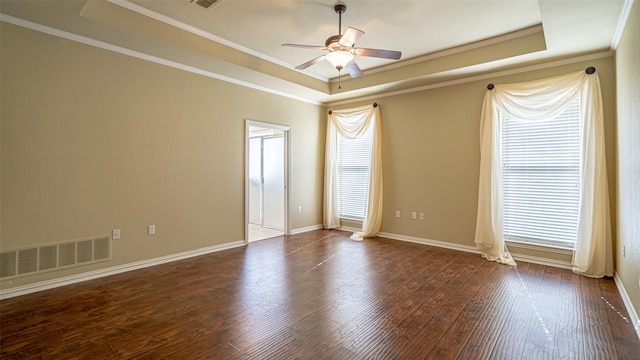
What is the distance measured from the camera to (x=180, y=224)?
420 centimetres

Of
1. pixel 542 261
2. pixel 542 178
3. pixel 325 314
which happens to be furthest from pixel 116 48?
pixel 542 261

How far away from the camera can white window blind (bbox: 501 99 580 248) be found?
3.79 m

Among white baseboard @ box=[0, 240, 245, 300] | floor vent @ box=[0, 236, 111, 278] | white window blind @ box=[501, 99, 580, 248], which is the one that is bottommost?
white baseboard @ box=[0, 240, 245, 300]

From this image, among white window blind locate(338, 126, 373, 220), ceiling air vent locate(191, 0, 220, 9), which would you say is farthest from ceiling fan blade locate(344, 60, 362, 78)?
white window blind locate(338, 126, 373, 220)

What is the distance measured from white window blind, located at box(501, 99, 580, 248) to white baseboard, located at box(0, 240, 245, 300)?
4.41 m

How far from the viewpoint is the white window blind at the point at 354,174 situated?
589 cm

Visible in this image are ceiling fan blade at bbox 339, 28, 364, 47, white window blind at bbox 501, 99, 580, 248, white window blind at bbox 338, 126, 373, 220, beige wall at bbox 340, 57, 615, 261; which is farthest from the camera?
white window blind at bbox 338, 126, 373, 220

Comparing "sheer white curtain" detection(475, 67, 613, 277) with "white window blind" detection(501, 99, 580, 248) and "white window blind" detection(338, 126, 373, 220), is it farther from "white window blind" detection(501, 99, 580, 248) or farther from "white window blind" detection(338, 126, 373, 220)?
"white window blind" detection(338, 126, 373, 220)

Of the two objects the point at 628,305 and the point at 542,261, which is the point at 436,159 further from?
the point at 628,305

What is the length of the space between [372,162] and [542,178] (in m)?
2.62

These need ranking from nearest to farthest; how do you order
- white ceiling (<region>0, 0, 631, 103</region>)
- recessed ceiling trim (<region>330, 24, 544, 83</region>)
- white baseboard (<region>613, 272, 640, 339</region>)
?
white baseboard (<region>613, 272, 640, 339</region>) < white ceiling (<region>0, 0, 631, 103</region>) < recessed ceiling trim (<region>330, 24, 544, 83</region>)

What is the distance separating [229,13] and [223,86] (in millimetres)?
1517

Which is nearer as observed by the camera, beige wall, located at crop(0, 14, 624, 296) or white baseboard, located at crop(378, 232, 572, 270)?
beige wall, located at crop(0, 14, 624, 296)

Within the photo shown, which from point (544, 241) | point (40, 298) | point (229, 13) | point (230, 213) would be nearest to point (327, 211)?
point (230, 213)
